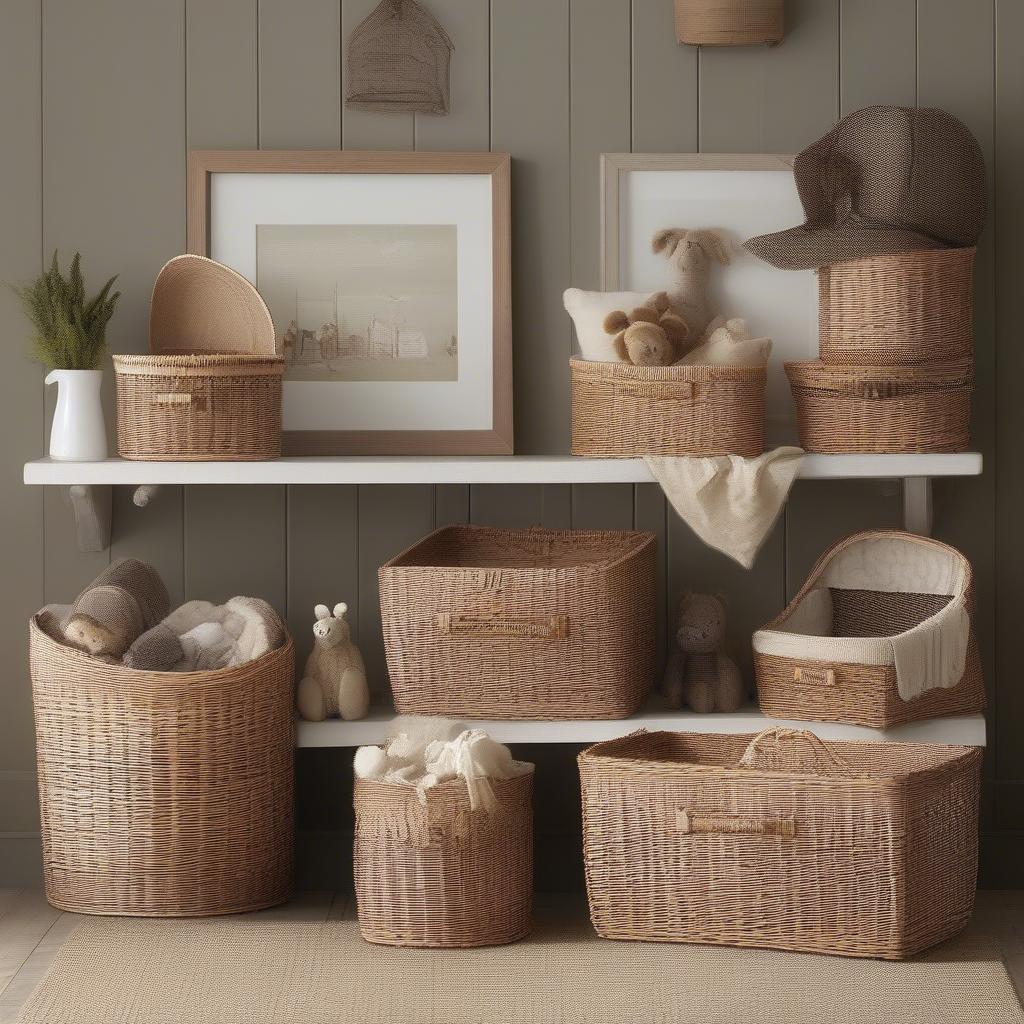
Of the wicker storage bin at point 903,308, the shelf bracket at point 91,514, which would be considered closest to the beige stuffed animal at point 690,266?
the wicker storage bin at point 903,308

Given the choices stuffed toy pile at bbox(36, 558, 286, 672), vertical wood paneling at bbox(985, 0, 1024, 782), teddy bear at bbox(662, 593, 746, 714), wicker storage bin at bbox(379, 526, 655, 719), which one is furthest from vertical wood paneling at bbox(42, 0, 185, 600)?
vertical wood paneling at bbox(985, 0, 1024, 782)

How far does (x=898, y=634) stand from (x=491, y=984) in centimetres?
93

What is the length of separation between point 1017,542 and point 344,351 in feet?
4.33

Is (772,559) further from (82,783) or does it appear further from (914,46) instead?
(82,783)

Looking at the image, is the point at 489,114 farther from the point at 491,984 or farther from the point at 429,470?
the point at 491,984

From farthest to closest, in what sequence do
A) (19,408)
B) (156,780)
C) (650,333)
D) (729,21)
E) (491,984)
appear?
(19,408), (729,21), (650,333), (156,780), (491,984)

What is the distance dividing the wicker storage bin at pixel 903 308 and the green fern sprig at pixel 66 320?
1291 mm

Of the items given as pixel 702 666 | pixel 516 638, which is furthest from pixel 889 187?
pixel 516 638

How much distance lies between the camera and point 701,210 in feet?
8.49

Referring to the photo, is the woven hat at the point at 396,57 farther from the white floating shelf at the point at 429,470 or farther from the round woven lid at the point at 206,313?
the white floating shelf at the point at 429,470

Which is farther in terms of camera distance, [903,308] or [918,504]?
[918,504]

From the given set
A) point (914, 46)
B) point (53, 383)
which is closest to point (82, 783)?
point (53, 383)

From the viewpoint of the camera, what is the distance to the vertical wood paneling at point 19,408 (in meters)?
2.56

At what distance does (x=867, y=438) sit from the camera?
7.82 ft
